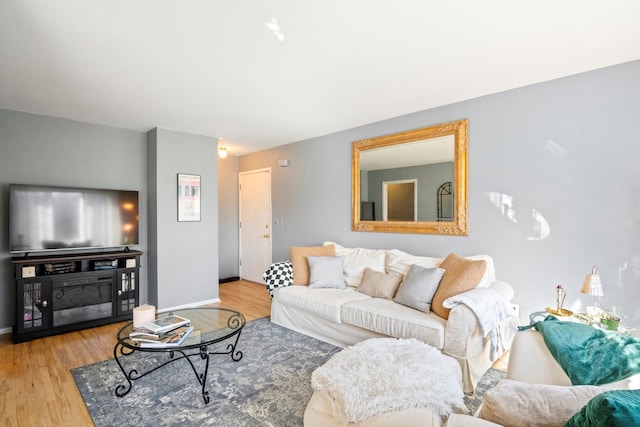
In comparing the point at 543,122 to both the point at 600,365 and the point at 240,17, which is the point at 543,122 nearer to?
the point at 600,365

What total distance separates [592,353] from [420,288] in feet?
4.90

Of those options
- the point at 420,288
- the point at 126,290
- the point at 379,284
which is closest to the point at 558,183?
the point at 420,288

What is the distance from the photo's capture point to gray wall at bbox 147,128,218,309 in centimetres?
429

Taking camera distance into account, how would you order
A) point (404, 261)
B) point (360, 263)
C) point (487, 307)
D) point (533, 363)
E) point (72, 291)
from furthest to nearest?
point (360, 263) → point (72, 291) → point (404, 261) → point (487, 307) → point (533, 363)

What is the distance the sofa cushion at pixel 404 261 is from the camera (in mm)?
3237

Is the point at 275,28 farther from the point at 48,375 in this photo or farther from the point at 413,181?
the point at 48,375

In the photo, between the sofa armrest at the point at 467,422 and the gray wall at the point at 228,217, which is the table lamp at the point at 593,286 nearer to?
the sofa armrest at the point at 467,422

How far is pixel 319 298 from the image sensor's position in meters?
3.26

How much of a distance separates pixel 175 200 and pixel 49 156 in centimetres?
146

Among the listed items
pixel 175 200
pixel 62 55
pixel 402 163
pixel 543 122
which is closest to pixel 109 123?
pixel 175 200

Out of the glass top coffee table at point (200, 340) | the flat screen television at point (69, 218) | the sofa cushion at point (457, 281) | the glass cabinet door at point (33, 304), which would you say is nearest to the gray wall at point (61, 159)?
the flat screen television at point (69, 218)

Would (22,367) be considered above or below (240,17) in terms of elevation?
below

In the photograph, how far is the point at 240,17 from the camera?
6.35 feet

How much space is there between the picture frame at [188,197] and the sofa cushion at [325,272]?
6.39 feet
